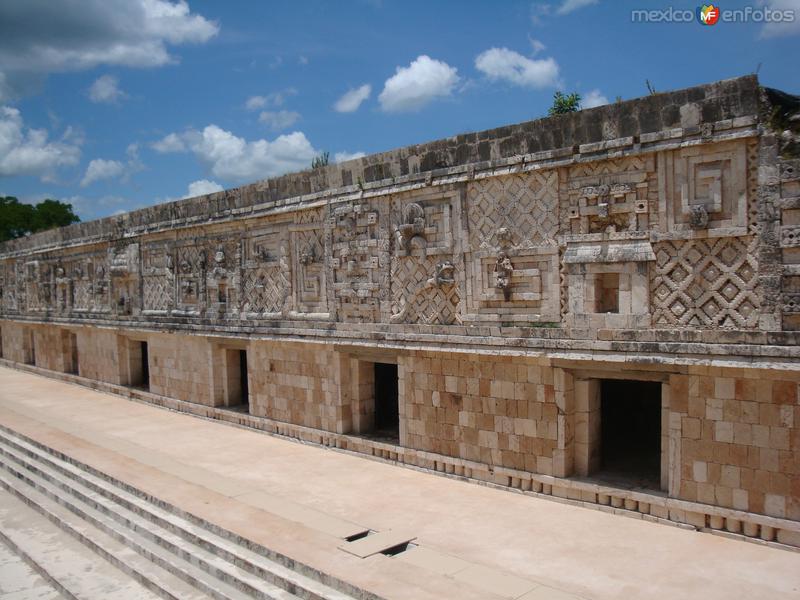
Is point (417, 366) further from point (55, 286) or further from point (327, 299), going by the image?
point (55, 286)

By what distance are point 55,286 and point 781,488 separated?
59.3ft

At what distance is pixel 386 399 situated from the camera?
11.1 m

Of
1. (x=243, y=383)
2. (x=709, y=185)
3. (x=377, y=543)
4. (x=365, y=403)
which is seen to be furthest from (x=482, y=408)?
(x=243, y=383)

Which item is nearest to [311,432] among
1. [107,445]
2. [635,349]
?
[107,445]

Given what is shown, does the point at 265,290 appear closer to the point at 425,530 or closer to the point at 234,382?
the point at 234,382

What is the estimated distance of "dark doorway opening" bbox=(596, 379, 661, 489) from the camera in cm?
666

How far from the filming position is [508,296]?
7000 millimetres

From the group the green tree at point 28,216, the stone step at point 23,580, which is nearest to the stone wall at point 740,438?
the stone step at point 23,580

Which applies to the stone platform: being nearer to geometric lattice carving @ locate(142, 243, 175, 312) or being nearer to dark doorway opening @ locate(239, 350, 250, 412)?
dark doorway opening @ locate(239, 350, 250, 412)

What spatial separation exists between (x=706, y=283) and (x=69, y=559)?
6800mm

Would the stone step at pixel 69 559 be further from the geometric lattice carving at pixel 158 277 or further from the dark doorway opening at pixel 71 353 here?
the dark doorway opening at pixel 71 353

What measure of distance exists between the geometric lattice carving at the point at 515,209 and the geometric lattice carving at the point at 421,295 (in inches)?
27.6

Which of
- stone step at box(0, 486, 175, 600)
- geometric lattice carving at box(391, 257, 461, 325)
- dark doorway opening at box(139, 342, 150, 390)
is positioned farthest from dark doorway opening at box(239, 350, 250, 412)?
geometric lattice carving at box(391, 257, 461, 325)

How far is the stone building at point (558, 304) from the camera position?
5.36m
